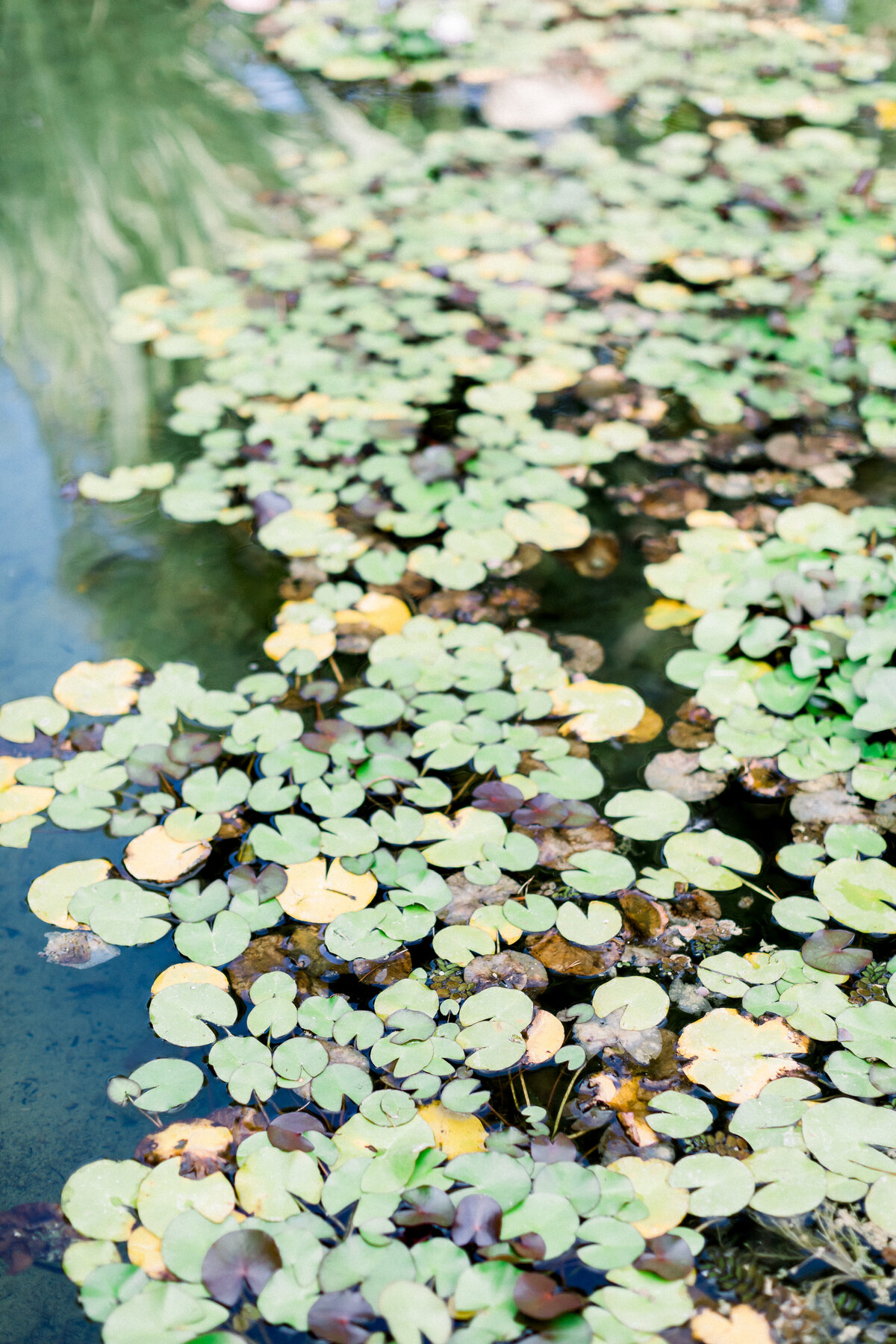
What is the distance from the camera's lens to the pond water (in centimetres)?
130

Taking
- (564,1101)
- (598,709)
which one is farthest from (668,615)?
(564,1101)

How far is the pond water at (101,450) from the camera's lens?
1.30 metres

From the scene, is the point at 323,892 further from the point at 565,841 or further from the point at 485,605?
the point at 485,605

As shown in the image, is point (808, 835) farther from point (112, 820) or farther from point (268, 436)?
point (268, 436)

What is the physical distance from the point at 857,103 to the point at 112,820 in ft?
12.0

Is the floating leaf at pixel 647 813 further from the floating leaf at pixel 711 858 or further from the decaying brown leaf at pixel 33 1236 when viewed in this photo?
the decaying brown leaf at pixel 33 1236

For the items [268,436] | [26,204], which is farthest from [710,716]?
[26,204]

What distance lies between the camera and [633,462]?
2.27 meters

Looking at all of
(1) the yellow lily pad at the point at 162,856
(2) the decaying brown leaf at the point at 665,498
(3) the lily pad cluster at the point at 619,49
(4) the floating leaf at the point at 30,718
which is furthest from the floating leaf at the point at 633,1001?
(3) the lily pad cluster at the point at 619,49

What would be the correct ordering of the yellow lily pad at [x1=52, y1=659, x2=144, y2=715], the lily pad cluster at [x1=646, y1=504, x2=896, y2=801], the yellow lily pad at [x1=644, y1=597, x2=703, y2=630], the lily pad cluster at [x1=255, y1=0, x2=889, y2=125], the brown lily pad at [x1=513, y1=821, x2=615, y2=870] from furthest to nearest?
the lily pad cluster at [x1=255, y1=0, x2=889, y2=125], the yellow lily pad at [x1=644, y1=597, x2=703, y2=630], the yellow lily pad at [x1=52, y1=659, x2=144, y2=715], the lily pad cluster at [x1=646, y1=504, x2=896, y2=801], the brown lily pad at [x1=513, y1=821, x2=615, y2=870]

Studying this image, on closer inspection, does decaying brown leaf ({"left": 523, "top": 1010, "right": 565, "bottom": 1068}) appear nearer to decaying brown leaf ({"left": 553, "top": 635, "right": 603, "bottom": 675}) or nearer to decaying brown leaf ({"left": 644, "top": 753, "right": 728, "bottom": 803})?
decaying brown leaf ({"left": 644, "top": 753, "right": 728, "bottom": 803})

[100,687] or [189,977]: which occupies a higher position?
[100,687]

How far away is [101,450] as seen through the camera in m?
2.34

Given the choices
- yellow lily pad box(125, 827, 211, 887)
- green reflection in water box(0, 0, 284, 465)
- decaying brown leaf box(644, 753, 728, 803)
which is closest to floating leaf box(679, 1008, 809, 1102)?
decaying brown leaf box(644, 753, 728, 803)
